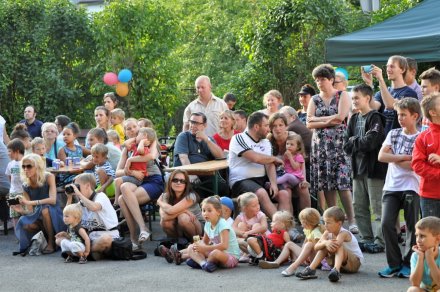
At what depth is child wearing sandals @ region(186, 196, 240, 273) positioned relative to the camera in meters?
8.98

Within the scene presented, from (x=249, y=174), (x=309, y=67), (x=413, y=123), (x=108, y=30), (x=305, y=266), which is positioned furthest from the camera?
(x=108, y=30)

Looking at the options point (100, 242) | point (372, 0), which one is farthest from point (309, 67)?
point (100, 242)

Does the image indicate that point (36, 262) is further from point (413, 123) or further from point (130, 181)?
point (413, 123)

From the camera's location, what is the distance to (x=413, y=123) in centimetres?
832

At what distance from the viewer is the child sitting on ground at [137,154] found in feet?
35.3

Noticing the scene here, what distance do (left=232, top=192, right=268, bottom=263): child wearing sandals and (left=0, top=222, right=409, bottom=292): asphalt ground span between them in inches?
16.7

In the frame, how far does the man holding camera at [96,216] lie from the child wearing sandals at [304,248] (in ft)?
5.91

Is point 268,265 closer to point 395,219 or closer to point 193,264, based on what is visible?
point 193,264

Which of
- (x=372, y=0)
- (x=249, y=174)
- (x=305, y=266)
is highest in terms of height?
(x=372, y=0)

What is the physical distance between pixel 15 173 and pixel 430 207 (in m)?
5.80

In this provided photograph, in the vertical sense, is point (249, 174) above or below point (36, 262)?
above

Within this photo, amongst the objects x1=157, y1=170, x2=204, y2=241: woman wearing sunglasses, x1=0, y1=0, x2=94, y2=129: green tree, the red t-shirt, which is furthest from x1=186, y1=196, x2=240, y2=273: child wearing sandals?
x1=0, y1=0, x2=94, y2=129: green tree

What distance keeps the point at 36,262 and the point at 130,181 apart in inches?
58.9

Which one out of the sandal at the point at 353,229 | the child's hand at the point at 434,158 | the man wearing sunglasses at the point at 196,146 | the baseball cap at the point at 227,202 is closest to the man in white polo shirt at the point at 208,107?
the man wearing sunglasses at the point at 196,146
